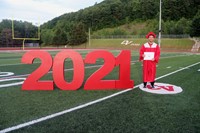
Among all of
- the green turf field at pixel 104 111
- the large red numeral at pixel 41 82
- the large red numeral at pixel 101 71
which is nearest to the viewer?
the green turf field at pixel 104 111

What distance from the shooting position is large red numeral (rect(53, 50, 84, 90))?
18.4ft

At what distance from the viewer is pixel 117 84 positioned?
5.85 metres

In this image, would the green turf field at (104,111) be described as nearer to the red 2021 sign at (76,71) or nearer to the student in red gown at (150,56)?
the red 2021 sign at (76,71)

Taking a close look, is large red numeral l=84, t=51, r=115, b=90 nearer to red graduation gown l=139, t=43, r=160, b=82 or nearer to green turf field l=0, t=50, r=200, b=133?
green turf field l=0, t=50, r=200, b=133

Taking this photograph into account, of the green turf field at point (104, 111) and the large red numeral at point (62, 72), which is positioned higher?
the large red numeral at point (62, 72)

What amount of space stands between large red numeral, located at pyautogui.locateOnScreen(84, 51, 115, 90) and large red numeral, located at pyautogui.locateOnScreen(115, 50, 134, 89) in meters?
0.18

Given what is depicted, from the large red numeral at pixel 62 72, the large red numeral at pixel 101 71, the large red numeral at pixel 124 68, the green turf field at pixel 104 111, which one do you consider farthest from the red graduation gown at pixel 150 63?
the large red numeral at pixel 62 72

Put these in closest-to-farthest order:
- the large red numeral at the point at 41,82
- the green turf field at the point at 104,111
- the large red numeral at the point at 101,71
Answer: the green turf field at the point at 104,111 → the large red numeral at the point at 41,82 → the large red numeral at the point at 101,71

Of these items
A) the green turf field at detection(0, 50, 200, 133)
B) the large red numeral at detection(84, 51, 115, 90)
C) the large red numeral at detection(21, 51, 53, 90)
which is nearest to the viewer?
the green turf field at detection(0, 50, 200, 133)

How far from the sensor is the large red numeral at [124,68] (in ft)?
19.0

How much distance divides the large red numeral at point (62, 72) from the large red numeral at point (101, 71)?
0.71ft

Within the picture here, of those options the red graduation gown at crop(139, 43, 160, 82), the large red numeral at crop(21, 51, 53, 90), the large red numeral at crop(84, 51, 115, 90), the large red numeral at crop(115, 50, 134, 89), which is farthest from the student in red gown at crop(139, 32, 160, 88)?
the large red numeral at crop(21, 51, 53, 90)

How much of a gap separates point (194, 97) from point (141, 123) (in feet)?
7.42

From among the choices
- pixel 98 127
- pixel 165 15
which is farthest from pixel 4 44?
pixel 165 15
